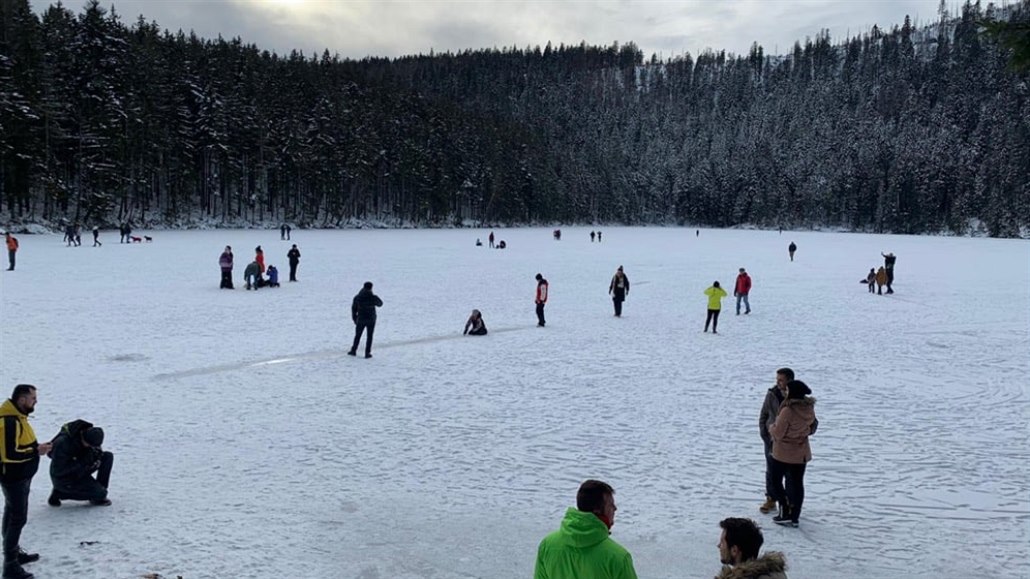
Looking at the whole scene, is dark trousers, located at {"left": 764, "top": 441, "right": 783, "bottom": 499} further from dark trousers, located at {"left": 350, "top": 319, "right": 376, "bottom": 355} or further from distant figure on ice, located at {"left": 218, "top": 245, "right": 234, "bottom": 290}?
distant figure on ice, located at {"left": 218, "top": 245, "right": 234, "bottom": 290}

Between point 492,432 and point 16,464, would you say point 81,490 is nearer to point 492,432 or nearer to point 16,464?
point 16,464

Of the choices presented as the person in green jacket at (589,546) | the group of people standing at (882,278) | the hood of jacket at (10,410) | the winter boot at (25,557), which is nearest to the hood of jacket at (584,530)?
the person in green jacket at (589,546)

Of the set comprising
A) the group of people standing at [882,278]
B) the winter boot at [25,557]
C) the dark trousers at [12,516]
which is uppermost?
the group of people standing at [882,278]

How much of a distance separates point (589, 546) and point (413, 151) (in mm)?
101947

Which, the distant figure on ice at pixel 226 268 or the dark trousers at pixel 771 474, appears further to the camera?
the distant figure on ice at pixel 226 268

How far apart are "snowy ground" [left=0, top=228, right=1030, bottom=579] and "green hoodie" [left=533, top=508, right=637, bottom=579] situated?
8.74 ft

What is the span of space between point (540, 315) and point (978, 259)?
4911 cm

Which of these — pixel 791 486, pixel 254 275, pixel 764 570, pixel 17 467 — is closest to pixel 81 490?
pixel 17 467

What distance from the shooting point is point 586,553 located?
3.09 m

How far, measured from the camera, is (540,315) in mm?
18875

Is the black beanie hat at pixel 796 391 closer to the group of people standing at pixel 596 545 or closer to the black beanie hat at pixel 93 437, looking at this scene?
the group of people standing at pixel 596 545

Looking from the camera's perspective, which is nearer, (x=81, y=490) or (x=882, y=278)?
(x=81, y=490)

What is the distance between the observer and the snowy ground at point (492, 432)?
6051mm

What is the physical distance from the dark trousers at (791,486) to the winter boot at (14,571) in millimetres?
6679
